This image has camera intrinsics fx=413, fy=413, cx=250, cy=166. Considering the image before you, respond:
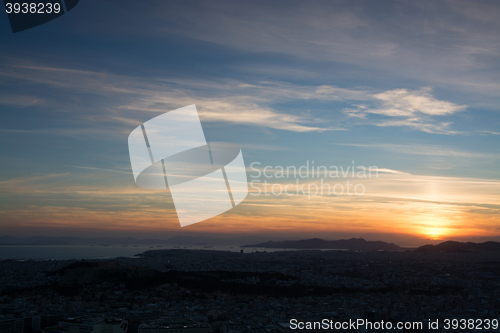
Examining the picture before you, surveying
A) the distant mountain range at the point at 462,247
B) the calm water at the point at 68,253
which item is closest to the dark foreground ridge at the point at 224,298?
the calm water at the point at 68,253

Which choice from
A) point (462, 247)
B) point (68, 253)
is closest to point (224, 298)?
point (462, 247)

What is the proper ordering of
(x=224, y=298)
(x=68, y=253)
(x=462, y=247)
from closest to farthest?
(x=224, y=298) < (x=462, y=247) < (x=68, y=253)

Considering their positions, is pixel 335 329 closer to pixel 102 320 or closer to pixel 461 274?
pixel 102 320

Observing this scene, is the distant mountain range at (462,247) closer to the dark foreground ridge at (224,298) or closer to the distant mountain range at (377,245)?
the distant mountain range at (377,245)

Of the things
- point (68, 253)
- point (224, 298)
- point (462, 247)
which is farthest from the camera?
point (68, 253)

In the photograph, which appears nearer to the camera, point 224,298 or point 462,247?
point 224,298

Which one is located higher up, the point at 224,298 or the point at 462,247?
the point at 224,298

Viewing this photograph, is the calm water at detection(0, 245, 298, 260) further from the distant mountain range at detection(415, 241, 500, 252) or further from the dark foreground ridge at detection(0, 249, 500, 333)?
the distant mountain range at detection(415, 241, 500, 252)

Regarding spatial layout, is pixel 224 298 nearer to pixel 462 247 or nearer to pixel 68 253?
pixel 462 247

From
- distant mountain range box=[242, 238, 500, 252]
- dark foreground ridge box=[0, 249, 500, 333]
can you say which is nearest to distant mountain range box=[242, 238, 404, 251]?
distant mountain range box=[242, 238, 500, 252]

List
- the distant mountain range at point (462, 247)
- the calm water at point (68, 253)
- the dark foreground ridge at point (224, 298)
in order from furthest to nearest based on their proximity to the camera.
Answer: the distant mountain range at point (462, 247) < the calm water at point (68, 253) < the dark foreground ridge at point (224, 298)

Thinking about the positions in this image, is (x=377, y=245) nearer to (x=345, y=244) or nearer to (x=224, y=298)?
(x=345, y=244)

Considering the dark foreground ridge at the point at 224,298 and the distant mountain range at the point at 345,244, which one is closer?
the dark foreground ridge at the point at 224,298
